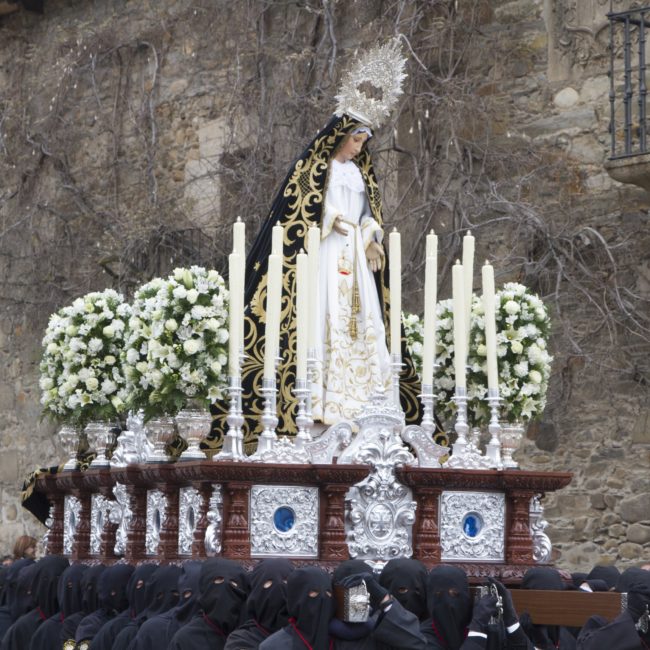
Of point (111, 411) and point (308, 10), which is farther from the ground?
point (308, 10)

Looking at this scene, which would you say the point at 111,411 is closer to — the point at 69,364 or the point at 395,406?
the point at 69,364

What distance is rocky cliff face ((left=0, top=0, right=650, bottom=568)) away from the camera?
469 inches

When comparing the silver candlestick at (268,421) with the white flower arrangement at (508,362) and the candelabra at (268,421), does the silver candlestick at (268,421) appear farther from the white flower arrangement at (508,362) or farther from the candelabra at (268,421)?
the white flower arrangement at (508,362)

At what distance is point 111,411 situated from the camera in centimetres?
912

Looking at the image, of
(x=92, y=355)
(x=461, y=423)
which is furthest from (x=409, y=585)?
(x=92, y=355)

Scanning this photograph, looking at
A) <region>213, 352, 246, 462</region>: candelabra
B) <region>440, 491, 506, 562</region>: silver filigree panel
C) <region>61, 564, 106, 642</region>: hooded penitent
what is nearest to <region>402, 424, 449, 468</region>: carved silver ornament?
<region>440, 491, 506, 562</region>: silver filigree panel

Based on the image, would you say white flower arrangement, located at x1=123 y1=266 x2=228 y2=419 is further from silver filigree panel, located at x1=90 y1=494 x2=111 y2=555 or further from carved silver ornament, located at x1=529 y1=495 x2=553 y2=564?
carved silver ornament, located at x1=529 y1=495 x2=553 y2=564

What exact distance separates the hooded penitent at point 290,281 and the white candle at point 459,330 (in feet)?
1.36

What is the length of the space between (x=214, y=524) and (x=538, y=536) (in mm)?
1799

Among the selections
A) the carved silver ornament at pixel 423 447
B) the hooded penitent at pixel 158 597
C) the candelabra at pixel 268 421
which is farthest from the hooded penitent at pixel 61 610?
the carved silver ornament at pixel 423 447

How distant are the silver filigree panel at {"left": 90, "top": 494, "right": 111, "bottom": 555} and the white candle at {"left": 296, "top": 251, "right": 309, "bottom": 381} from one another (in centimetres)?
174

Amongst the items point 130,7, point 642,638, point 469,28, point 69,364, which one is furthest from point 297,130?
point 642,638

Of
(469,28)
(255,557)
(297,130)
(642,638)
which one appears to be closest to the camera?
(642,638)

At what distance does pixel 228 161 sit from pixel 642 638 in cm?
896
